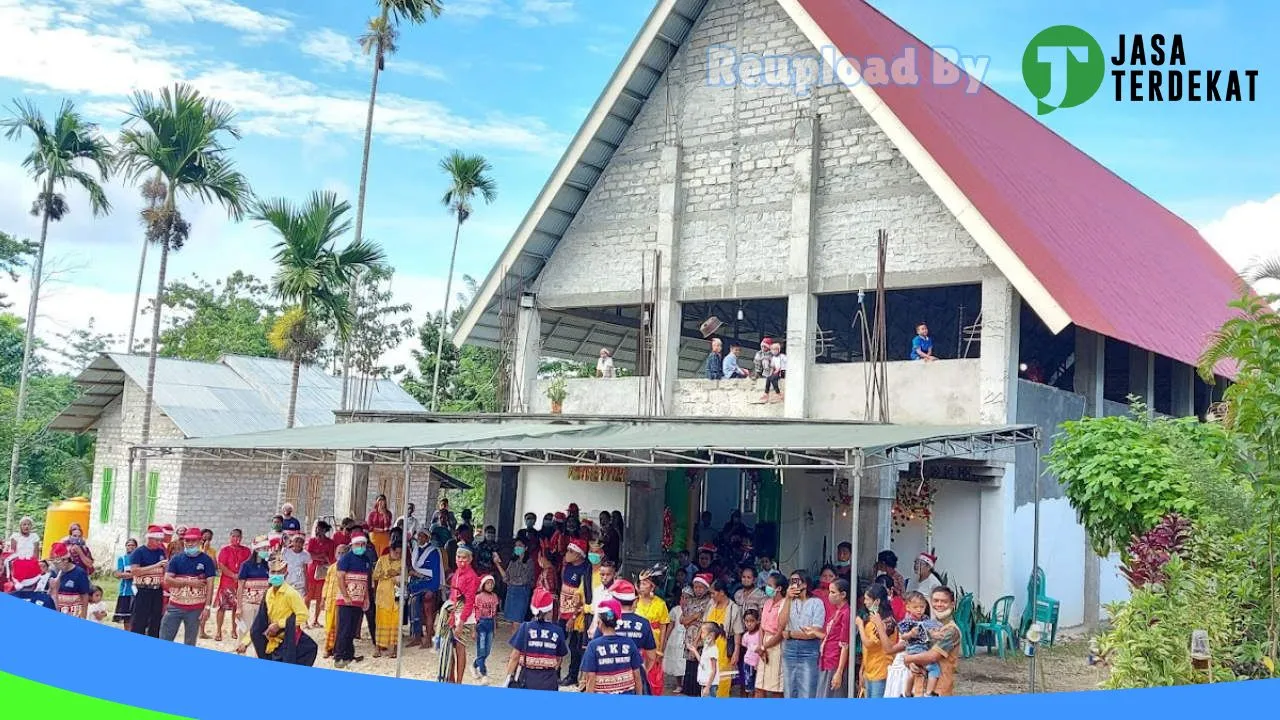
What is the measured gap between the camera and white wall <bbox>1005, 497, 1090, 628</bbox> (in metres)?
15.4

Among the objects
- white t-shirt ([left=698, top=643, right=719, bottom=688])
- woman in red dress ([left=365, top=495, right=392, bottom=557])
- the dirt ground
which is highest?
woman in red dress ([left=365, top=495, right=392, bottom=557])

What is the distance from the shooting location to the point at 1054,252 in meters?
15.9

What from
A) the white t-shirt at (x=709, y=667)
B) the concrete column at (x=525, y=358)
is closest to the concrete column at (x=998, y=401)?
the white t-shirt at (x=709, y=667)

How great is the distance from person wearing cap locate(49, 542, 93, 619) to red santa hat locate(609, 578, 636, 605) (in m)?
5.99

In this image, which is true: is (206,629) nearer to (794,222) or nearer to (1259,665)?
(794,222)

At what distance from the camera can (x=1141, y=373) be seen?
19.2 meters

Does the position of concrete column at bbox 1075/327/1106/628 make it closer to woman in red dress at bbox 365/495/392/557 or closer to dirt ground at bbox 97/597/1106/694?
dirt ground at bbox 97/597/1106/694

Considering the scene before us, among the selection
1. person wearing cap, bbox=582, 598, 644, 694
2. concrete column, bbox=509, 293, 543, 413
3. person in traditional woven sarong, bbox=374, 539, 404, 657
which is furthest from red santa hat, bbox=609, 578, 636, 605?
concrete column, bbox=509, 293, 543, 413

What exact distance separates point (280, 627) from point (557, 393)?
25.0 feet

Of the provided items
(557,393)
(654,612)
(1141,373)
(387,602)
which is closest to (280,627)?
(387,602)

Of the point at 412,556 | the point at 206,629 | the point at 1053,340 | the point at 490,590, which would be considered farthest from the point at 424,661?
the point at 1053,340

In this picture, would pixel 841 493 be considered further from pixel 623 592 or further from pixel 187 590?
pixel 187 590

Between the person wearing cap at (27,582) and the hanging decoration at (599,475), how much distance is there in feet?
26.5

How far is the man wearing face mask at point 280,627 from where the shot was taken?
11742mm
